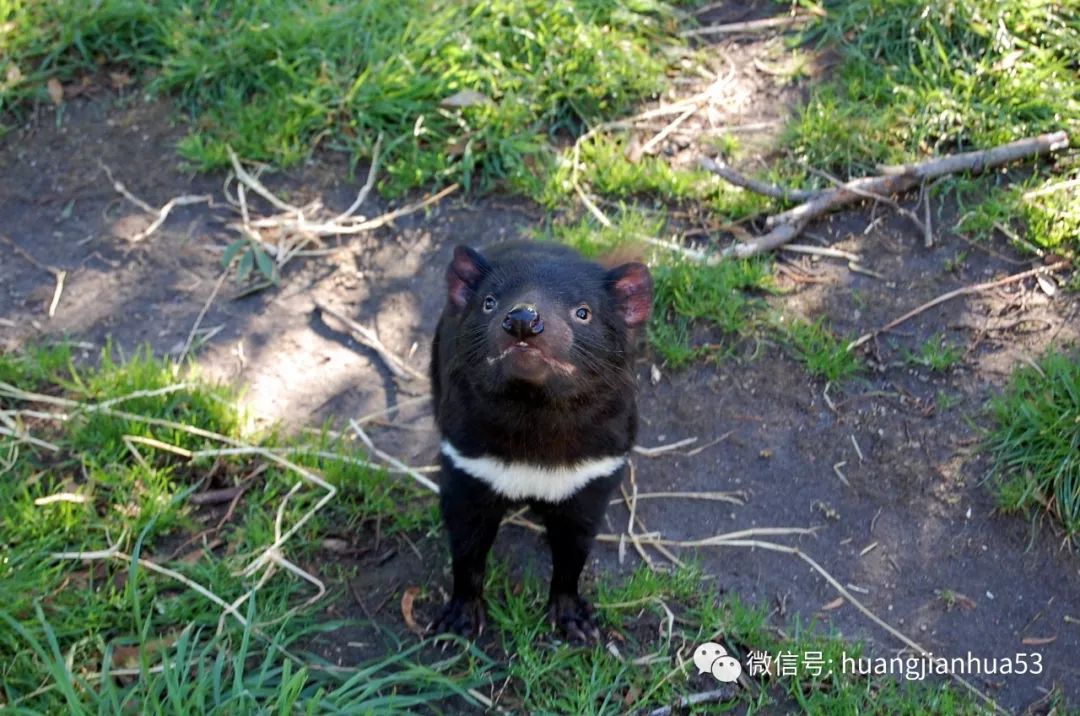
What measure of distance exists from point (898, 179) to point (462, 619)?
2.19 metres

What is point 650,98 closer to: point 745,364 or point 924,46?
point 924,46

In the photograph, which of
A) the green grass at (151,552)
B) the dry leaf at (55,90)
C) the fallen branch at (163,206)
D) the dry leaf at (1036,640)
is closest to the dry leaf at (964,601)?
the dry leaf at (1036,640)

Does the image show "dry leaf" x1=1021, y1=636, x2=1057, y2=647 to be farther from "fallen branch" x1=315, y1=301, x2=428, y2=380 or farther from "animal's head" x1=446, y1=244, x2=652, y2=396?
"fallen branch" x1=315, y1=301, x2=428, y2=380

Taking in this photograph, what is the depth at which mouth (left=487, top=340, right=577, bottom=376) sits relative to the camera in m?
2.27

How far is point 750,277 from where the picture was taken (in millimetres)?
3762

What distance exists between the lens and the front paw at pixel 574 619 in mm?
2869

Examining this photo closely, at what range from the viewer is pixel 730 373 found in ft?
11.8

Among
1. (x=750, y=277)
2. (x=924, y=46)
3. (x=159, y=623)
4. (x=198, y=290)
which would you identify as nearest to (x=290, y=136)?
(x=198, y=290)

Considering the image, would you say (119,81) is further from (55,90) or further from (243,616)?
(243,616)

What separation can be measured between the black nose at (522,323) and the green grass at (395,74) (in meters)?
1.96

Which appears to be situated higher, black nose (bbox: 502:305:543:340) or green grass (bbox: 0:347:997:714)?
black nose (bbox: 502:305:543:340)

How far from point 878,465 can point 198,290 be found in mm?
2306

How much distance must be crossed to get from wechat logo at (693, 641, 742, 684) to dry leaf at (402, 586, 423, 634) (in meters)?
0.71

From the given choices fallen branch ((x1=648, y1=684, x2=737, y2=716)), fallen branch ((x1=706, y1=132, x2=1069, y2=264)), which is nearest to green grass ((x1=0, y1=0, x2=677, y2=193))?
fallen branch ((x1=706, y1=132, x2=1069, y2=264))
